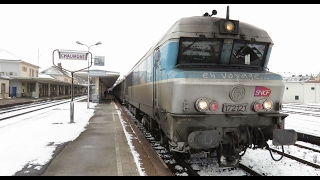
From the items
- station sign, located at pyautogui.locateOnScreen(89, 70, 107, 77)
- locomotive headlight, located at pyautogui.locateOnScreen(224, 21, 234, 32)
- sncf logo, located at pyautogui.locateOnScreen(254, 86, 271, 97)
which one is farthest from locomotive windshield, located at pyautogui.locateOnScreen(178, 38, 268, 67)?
station sign, located at pyautogui.locateOnScreen(89, 70, 107, 77)

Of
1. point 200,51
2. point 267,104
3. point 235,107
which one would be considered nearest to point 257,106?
point 267,104

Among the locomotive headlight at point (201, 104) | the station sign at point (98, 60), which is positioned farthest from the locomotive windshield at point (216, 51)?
the station sign at point (98, 60)

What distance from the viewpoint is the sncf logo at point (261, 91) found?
5247mm

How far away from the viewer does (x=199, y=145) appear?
4.77 metres

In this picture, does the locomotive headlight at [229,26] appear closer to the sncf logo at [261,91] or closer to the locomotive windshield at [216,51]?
the locomotive windshield at [216,51]

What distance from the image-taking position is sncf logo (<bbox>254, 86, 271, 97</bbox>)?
525 centimetres

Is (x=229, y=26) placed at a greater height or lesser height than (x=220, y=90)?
greater

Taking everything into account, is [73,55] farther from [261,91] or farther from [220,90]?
[261,91]

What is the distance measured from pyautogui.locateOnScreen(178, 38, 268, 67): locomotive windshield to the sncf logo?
796 millimetres

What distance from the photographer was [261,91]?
17.3 ft

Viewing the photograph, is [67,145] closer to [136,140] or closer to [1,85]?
[136,140]

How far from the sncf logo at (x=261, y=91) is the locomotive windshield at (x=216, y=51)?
0.80 meters

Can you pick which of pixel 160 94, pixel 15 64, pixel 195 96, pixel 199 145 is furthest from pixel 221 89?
pixel 15 64

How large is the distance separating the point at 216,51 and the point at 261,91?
1.29 metres
